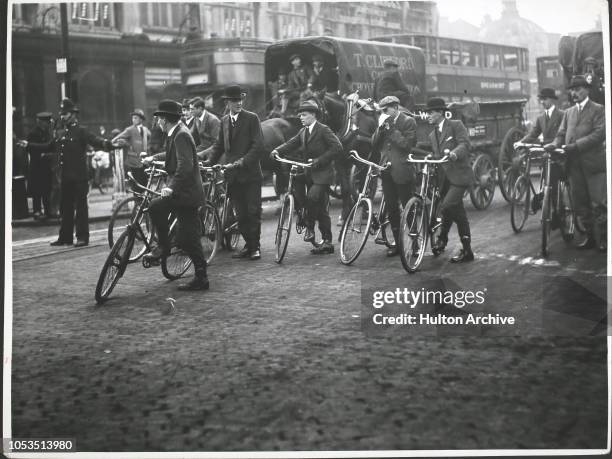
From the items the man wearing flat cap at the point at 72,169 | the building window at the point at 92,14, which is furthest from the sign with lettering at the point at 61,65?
the building window at the point at 92,14

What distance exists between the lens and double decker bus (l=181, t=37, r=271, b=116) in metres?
10.6

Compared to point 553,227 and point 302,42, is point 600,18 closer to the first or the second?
point 553,227

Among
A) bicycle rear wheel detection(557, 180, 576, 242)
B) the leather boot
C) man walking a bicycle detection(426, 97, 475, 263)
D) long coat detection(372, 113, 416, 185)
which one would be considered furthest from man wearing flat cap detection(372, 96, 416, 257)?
bicycle rear wheel detection(557, 180, 576, 242)

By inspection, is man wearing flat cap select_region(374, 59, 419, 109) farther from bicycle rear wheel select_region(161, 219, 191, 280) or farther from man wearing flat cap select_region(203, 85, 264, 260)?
bicycle rear wheel select_region(161, 219, 191, 280)

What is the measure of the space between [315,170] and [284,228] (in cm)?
76

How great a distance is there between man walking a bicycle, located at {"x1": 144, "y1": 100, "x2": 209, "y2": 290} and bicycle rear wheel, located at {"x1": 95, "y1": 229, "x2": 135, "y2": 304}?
0.34 metres

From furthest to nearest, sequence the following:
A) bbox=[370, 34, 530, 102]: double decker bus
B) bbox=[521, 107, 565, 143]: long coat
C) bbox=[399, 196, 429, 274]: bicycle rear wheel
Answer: bbox=[370, 34, 530, 102]: double decker bus
bbox=[521, 107, 565, 143]: long coat
bbox=[399, 196, 429, 274]: bicycle rear wheel

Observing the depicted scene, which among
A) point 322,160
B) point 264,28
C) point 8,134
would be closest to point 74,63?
point 264,28

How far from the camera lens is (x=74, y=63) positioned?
27.5 feet

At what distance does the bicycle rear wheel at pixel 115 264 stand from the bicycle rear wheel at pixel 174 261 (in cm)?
51

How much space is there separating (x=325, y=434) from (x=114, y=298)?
9.72 ft

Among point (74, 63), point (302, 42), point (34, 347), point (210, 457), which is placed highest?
point (302, 42)

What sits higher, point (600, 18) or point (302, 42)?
point (302, 42)

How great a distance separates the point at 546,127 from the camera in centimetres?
779
